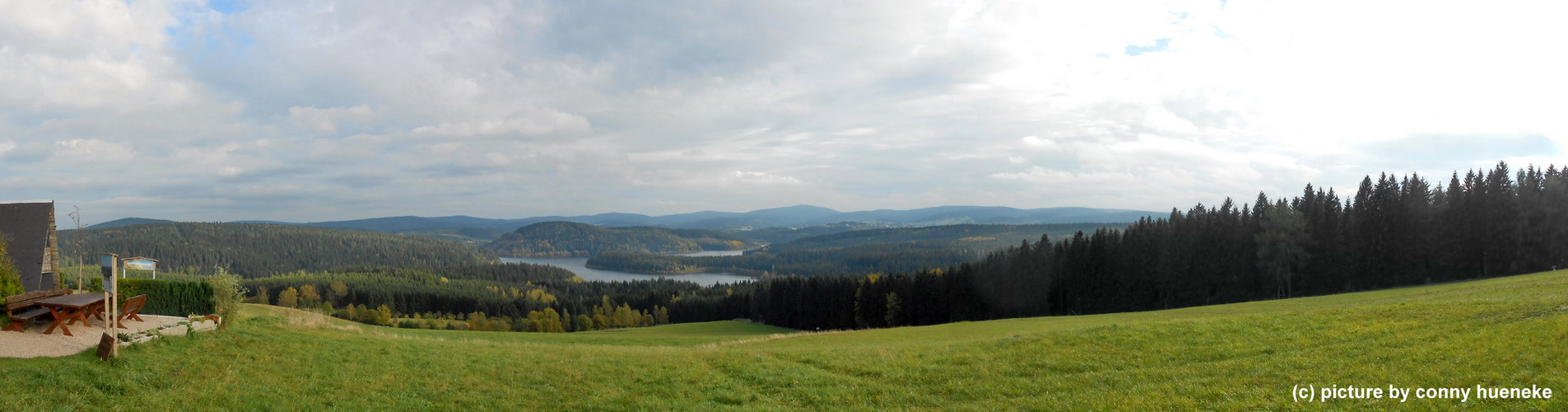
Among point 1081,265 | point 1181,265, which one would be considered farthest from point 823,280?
point 1181,265

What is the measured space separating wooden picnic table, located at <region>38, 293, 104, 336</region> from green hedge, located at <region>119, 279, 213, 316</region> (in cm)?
502

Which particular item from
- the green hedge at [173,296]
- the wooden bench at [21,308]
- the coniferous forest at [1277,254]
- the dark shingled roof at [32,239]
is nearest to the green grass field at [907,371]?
the wooden bench at [21,308]

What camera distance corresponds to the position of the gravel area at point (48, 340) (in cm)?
1249

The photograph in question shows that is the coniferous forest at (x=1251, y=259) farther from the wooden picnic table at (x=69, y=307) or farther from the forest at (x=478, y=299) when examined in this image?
the wooden picnic table at (x=69, y=307)

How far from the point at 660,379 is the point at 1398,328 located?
605 inches

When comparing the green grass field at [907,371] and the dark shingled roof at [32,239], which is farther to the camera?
the dark shingled roof at [32,239]

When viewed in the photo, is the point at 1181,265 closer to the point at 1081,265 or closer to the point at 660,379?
the point at 1081,265

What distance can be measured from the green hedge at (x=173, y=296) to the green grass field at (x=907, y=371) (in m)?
6.19

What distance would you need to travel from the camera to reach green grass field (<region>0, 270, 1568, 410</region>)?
31.9ft

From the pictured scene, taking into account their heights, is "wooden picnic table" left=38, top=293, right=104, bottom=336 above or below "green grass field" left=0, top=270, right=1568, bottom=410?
above

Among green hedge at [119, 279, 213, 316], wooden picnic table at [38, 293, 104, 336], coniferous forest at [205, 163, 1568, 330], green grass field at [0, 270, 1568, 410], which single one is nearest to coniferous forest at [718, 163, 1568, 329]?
coniferous forest at [205, 163, 1568, 330]

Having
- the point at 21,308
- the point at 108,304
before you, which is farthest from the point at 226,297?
the point at 21,308

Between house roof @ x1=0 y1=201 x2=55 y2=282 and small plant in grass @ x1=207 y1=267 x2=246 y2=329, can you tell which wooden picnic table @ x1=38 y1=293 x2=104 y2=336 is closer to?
small plant in grass @ x1=207 y1=267 x2=246 y2=329

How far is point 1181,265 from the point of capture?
187 feet
